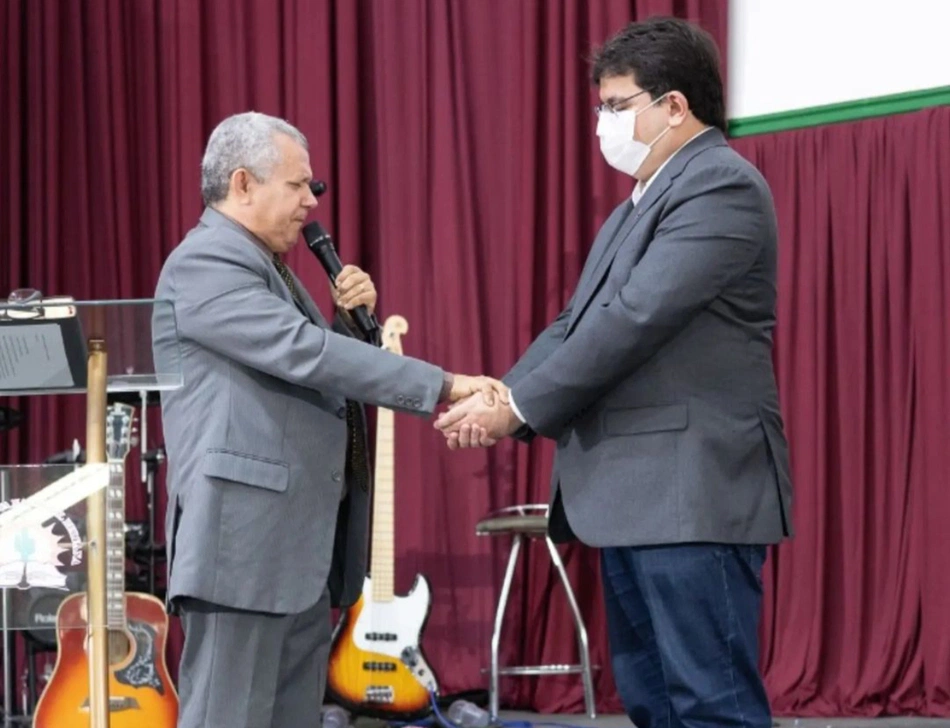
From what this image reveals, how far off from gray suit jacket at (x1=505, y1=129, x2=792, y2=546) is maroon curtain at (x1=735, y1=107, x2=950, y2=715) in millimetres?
2187

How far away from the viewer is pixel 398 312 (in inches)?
215

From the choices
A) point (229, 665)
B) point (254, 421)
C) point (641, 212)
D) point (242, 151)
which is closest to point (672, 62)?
point (641, 212)

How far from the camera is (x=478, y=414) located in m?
3.08

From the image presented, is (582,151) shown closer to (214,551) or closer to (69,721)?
(69,721)

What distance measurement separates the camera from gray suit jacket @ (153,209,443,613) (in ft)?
9.10

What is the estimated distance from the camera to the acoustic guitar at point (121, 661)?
4348mm

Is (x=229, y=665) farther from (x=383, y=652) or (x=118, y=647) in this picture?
(x=383, y=652)

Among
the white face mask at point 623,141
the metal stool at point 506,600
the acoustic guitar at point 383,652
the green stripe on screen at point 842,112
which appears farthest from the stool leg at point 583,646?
the white face mask at point 623,141

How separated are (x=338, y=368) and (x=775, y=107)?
286 centimetres

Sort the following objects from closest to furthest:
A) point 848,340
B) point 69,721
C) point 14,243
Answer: point 69,721
point 848,340
point 14,243


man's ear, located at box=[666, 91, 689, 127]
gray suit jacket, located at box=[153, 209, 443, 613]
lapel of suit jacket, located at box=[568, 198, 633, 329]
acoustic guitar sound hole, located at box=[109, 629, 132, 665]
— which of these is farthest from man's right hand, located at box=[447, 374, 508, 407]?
acoustic guitar sound hole, located at box=[109, 629, 132, 665]

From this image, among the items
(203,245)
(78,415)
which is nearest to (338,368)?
(203,245)

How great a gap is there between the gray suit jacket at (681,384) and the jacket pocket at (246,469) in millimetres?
469

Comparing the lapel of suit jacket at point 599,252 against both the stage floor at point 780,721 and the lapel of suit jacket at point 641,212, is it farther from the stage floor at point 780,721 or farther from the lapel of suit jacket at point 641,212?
the stage floor at point 780,721
